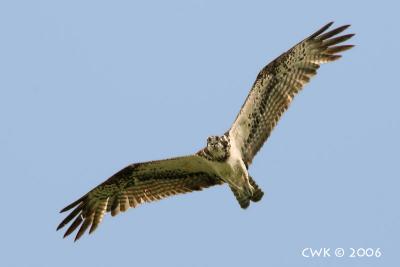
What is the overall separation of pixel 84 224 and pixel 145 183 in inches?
62.4

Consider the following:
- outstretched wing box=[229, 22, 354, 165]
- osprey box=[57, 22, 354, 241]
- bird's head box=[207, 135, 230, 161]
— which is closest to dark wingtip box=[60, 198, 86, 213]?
osprey box=[57, 22, 354, 241]

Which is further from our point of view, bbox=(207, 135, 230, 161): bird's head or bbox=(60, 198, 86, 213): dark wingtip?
bbox=(60, 198, 86, 213): dark wingtip

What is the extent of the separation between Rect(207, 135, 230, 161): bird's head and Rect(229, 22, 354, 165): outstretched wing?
504 mm

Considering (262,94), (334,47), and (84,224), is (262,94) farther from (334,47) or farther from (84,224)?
(84,224)

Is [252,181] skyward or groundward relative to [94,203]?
groundward

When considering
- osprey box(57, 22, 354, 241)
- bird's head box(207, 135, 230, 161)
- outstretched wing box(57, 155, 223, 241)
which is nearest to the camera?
bird's head box(207, 135, 230, 161)

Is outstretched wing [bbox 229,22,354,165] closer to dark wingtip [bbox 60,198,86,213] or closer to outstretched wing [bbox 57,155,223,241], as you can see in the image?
outstretched wing [bbox 57,155,223,241]

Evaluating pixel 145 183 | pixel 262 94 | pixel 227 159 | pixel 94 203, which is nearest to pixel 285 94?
pixel 262 94

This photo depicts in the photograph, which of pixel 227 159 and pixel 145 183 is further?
pixel 145 183

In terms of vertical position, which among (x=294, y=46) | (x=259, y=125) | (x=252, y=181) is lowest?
(x=252, y=181)

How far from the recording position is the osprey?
Result: 16.4 metres

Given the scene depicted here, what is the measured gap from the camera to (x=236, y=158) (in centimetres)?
1633

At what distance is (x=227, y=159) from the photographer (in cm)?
1623

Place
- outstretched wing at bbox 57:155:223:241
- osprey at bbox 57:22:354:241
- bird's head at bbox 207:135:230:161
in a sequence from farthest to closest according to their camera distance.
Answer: outstretched wing at bbox 57:155:223:241 < osprey at bbox 57:22:354:241 < bird's head at bbox 207:135:230:161
